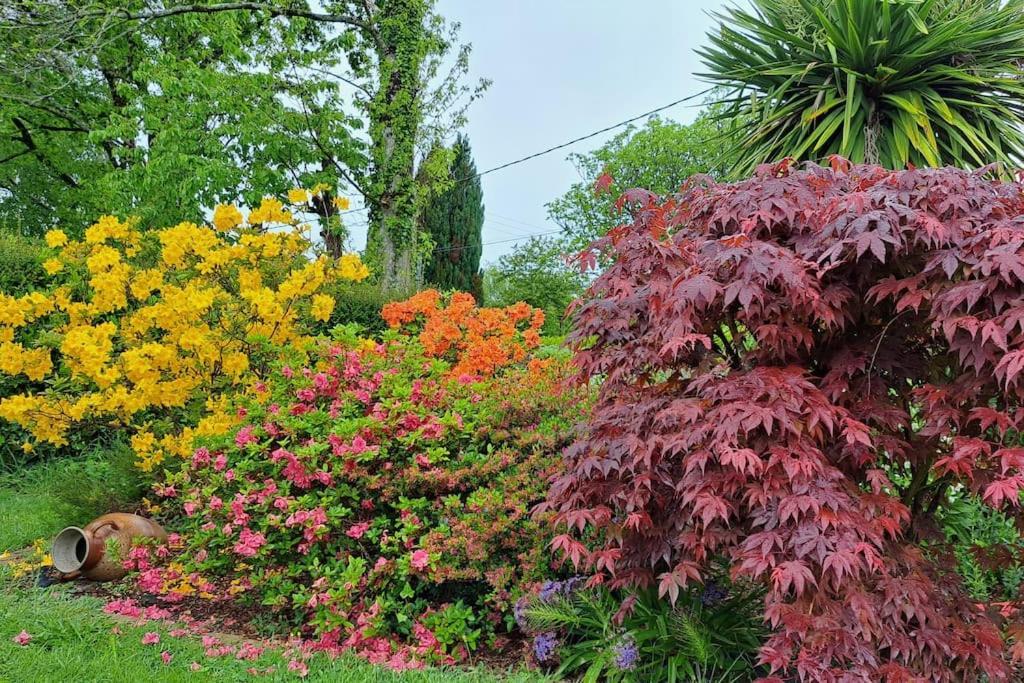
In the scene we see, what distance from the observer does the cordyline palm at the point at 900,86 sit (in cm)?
581

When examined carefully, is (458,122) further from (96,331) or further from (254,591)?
(254,591)

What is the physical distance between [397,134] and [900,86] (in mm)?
6968

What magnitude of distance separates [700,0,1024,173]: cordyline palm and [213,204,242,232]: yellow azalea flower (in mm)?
4298

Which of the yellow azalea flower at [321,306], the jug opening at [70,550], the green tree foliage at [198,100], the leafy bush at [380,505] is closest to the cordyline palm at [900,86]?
the leafy bush at [380,505]

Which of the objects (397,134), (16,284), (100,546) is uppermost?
(397,134)

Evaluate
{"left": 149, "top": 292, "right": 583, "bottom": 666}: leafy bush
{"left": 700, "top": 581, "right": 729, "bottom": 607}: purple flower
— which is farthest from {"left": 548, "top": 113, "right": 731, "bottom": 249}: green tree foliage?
{"left": 700, "top": 581, "right": 729, "bottom": 607}: purple flower

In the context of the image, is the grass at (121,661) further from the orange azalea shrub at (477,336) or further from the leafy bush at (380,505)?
the orange azalea shrub at (477,336)

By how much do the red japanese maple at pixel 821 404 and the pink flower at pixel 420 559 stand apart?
749 mm

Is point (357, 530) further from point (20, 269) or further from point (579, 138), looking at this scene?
point (579, 138)

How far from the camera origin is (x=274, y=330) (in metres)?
5.01

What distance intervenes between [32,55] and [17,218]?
5.85 meters

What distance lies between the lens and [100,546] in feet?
13.4

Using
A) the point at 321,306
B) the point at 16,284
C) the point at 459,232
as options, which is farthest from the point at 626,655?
the point at 459,232

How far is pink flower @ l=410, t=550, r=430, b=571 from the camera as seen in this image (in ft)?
10.1
